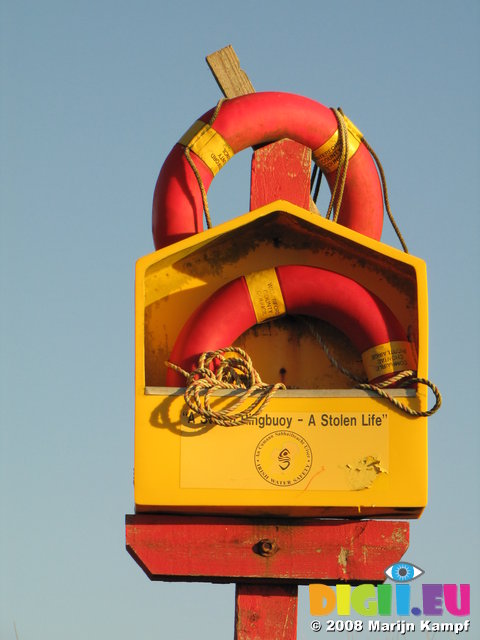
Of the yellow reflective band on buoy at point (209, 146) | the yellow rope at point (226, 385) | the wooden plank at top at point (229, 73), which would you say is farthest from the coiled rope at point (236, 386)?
the wooden plank at top at point (229, 73)

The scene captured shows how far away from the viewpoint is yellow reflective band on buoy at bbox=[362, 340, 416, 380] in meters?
4.66

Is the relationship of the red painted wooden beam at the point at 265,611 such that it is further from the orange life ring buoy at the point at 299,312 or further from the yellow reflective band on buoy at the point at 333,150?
the yellow reflective band on buoy at the point at 333,150

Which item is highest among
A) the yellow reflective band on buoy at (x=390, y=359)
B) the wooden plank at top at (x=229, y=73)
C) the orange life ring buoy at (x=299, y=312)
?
the wooden plank at top at (x=229, y=73)

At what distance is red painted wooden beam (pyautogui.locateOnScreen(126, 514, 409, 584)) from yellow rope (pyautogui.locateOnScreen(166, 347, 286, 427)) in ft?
1.17

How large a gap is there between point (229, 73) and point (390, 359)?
1397 mm

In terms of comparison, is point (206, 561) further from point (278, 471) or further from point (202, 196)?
point (202, 196)

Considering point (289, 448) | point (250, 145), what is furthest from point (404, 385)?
point (250, 145)

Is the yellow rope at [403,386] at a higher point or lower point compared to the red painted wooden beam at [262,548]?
higher

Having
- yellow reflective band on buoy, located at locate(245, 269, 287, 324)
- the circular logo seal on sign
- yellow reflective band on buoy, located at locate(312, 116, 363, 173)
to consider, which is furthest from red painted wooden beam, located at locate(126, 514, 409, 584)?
yellow reflective band on buoy, located at locate(312, 116, 363, 173)

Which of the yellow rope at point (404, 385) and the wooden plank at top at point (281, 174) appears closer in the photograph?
the yellow rope at point (404, 385)

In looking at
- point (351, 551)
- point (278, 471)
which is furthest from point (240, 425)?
point (351, 551)

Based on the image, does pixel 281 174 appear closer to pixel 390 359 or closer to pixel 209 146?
pixel 209 146

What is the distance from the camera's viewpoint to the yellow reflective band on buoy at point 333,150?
527 cm

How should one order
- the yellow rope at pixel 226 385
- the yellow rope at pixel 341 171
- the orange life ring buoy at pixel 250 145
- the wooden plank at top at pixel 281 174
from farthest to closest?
the yellow rope at pixel 341 171, the orange life ring buoy at pixel 250 145, the wooden plank at top at pixel 281 174, the yellow rope at pixel 226 385
